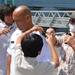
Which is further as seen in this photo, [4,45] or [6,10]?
[4,45]

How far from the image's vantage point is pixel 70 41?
2639 mm

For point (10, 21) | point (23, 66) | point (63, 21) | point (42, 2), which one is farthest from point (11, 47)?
point (42, 2)

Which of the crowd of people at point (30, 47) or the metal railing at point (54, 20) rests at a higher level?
the crowd of people at point (30, 47)

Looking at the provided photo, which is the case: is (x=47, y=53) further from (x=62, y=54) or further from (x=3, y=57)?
(x=3, y=57)

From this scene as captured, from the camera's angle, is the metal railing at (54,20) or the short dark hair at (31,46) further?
the metal railing at (54,20)

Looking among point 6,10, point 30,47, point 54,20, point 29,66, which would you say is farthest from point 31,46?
point 54,20

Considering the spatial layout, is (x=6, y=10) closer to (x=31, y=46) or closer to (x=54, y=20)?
(x=31, y=46)

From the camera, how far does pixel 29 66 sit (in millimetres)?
2223

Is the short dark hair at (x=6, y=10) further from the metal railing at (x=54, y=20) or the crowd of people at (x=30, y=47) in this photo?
the metal railing at (x=54, y=20)

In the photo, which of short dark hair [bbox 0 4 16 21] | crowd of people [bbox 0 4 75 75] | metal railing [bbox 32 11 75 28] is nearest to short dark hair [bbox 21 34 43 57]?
crowd of people [bbox 0 4 75 75]

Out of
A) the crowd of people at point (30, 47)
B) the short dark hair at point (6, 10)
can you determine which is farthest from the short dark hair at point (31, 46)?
the short dark hair at point (6, 10)

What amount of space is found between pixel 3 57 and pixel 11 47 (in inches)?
19.1

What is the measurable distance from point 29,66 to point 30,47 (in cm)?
14

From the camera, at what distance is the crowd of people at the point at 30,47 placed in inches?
87.7
